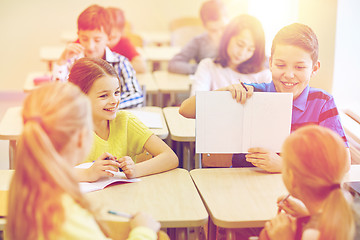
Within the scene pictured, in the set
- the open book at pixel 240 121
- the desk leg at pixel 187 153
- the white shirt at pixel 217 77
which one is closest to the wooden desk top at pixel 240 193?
the open book at pixel 240 121

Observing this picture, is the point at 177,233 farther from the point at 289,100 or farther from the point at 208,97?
the point at 289,100

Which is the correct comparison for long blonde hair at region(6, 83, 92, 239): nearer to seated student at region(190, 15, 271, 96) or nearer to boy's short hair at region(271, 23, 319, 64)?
boy's short hair at region(271, 23, 319, 64)

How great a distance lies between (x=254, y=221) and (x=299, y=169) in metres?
0.35

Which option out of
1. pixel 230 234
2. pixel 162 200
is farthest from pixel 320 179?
pixel 162 200

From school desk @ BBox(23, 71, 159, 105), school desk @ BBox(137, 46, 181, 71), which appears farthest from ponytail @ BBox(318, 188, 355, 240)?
school desk @ BBox(137, 46, 181, 71)

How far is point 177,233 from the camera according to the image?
160 cm

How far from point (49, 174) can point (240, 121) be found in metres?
0.97

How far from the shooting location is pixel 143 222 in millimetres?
1335

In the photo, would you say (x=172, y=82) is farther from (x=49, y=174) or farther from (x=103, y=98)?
(x=49, y=174)

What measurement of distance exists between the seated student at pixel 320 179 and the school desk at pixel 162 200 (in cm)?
38

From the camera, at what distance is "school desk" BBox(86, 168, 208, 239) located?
59.2 inches

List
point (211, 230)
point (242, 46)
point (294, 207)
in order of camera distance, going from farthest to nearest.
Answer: point (242, 46), point (211, 230), point (294, 207)

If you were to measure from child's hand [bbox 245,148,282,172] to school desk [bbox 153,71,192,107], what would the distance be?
5.43 feet

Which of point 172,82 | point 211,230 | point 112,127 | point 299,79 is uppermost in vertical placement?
point 299,79
